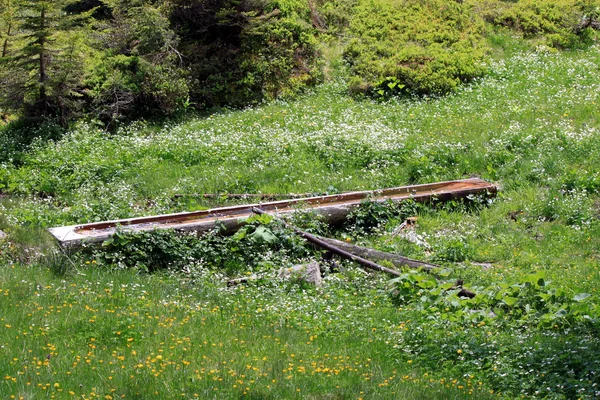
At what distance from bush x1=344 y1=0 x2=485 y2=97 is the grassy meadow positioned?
613 millimetres

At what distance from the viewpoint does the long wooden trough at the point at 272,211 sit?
432 inches

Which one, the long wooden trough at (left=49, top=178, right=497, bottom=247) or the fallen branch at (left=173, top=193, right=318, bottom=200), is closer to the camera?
the long wooden trough at (left=49, top=178, right=497, bottom=247)

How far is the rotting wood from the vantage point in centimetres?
1107

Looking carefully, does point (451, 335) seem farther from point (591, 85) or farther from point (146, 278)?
point (591, 85)

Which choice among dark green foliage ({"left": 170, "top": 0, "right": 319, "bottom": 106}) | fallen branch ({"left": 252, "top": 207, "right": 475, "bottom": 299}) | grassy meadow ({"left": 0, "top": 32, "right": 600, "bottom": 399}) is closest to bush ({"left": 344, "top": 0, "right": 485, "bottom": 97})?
grassy meadow ({"left": 0, "top": 32, "right": 600, "bottom": 399})

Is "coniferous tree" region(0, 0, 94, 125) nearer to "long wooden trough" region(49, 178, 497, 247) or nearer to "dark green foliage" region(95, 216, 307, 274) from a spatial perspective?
"long wooden trough" region(49, 178, 497, 247)

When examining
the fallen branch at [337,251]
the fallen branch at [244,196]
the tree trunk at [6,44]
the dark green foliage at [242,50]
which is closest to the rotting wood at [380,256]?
the fallen branch at [337,251]

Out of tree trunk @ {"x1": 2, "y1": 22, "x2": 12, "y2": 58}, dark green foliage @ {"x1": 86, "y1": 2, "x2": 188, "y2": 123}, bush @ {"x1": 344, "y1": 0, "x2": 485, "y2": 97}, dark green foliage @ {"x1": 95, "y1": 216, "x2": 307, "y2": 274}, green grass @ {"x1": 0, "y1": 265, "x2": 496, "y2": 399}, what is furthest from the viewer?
bush @ {"x1": 344, "y1": 0, "x2": 485, "y2": 97}

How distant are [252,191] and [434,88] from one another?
7.24 metres

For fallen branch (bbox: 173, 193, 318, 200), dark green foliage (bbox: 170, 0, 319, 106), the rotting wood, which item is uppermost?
dark green foliage (bbox: 170, 0, 319, 106)

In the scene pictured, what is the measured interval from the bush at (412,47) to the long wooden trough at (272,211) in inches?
243

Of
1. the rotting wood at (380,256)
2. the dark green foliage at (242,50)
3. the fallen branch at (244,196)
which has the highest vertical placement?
the dark green foliage at (242,50)

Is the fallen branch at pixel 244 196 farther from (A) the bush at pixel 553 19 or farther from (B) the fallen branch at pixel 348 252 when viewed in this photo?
(A) the bush at pixel 553 19

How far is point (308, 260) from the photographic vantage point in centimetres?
1136
